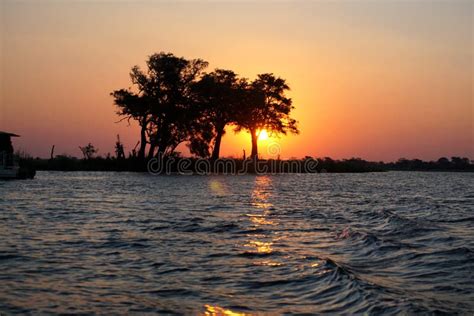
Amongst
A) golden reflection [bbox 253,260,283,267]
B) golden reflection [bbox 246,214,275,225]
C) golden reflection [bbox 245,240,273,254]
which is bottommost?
golden reflection [bbox 253,260,283,267]

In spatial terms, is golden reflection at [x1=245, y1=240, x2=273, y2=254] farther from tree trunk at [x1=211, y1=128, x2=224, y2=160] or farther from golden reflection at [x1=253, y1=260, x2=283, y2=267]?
tree trunk at [x1=211, y1=128, x2=224, y2=160]

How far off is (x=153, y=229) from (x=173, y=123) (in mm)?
58622

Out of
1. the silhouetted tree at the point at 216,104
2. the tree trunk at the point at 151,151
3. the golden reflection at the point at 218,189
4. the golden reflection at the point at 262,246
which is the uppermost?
the silhouetted tree at the point at 216,104

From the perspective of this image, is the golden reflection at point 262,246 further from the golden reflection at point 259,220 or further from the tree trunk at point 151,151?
the tree trunk at point 151,151

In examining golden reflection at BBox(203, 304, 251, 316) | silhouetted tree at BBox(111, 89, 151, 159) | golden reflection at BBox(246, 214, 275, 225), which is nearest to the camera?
golden reflection at BBox(203, 304, 251, 316)

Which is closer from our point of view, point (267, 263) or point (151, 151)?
point (267, 263)

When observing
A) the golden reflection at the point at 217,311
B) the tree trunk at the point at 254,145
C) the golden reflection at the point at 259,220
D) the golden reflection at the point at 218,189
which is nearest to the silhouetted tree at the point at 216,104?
the tree trunk at the point at 254,145

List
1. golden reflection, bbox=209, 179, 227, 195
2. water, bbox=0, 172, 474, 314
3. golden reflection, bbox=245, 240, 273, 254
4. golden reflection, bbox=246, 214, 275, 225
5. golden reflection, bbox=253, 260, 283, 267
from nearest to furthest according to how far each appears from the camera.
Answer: water, bbox=0, 172, 474, 314, golden reflection, bbox=253, 260, 283, 267, golden reflection, bbox=245, 240, 273, 254, golden reflection, bbox=246, 214, 275, 225, golden reflection, bbox=209, 179, 227, 195

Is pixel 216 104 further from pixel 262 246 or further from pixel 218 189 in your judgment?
pixel 262 246

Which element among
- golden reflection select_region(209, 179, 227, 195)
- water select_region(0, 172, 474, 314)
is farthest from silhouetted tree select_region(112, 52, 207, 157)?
water select_region(0, 172, 474, 314)

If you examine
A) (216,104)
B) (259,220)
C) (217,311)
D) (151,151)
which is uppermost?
(216,104)

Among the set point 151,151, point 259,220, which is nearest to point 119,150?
point 151,151

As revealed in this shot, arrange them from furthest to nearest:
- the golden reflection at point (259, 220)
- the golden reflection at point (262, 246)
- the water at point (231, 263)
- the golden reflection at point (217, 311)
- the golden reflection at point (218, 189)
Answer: the golden reflection at point (218, 189) → the golden reflection at point (259, 220) → the golden reflection at point (262, 246) → the water at point (231, 263) → the golden reflection at point (217, 311)

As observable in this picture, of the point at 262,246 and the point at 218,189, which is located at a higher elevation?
the point at 218,189
